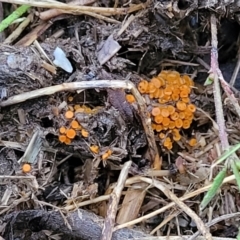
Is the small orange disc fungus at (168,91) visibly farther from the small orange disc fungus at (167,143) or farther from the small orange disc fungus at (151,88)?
the small orange disc fungus at (167,143)

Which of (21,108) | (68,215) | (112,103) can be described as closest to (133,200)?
(68,215)

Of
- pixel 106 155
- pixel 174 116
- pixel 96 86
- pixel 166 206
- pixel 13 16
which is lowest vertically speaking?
pixel 166 206

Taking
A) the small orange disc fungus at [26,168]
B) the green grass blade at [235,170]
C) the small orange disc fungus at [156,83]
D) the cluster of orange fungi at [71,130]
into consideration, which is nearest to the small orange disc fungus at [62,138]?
the cluster of orange fungi at [71,130]

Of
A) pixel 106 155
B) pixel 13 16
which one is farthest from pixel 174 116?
pixel 13 16

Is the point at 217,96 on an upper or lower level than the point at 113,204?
upper

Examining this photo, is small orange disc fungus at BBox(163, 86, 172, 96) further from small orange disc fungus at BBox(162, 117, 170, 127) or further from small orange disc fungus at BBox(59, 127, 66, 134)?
small orange disc fungus at BBox(59, 127, 66, 134)

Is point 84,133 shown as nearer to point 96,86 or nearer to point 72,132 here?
point 72,132
